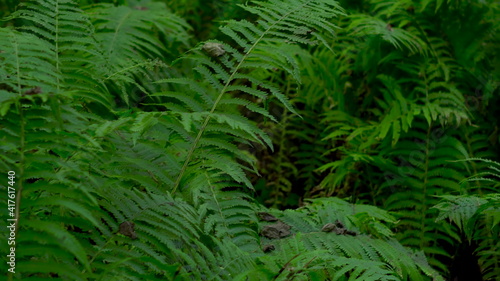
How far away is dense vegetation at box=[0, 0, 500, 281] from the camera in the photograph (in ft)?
4.86

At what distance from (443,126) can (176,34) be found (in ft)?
6.27

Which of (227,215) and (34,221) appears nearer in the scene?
(34,221)

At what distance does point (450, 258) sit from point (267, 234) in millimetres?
1384

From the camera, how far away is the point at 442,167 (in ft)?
9.73

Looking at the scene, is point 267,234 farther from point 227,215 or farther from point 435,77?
point 435,77

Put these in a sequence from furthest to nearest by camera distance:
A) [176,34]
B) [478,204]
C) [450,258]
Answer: [176,34], [450,258], [478,204]

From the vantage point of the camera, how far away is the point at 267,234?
1.98m

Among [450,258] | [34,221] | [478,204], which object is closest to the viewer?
[34,221]

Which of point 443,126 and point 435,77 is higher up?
point 435,77

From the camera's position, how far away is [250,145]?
72.5 inches

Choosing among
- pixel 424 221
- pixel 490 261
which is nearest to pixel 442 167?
pixel 424 221

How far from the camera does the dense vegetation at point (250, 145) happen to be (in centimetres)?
148

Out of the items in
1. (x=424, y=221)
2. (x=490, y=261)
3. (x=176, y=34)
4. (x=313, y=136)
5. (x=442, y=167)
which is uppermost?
(x=176, y=34)

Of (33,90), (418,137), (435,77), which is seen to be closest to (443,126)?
(418,137)
